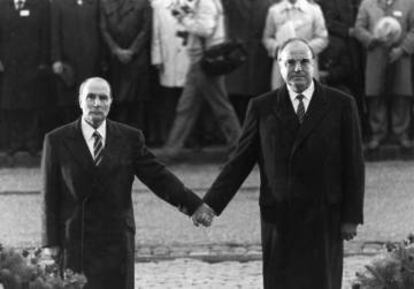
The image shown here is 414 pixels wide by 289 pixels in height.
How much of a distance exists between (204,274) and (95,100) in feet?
11.3

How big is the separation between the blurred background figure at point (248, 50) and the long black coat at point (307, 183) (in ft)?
28.5

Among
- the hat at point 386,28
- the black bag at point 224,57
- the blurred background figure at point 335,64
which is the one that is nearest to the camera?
the black bag at point 224,57

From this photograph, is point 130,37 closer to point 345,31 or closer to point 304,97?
point 345,31

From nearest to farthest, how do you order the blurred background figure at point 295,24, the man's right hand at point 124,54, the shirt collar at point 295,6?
the blurred background figure at point 295,24
the shirt collar at point 295,6
the man's right hand at point 124,54

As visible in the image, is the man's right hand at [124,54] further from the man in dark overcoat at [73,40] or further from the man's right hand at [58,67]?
the man's right hand at [58,67]

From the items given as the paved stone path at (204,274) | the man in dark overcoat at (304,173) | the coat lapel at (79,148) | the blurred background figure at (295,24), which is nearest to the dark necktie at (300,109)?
the man in dark overcoat at (304,173)

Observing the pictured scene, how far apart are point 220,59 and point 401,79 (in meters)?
2.32

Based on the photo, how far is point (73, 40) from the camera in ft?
67.4

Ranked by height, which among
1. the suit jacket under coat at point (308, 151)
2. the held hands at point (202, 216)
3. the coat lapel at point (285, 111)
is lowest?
the held hands at point (202, 216)

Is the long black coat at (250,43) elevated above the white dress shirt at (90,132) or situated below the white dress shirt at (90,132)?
below

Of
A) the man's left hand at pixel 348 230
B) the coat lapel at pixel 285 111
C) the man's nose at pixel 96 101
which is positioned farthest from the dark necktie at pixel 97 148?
the man's left hand at pixel 348 230

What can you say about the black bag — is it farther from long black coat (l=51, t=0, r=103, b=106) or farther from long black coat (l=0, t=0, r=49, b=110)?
long black coat (l=0, t=0, r=49, b=110)

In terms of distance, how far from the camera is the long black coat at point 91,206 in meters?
11.5

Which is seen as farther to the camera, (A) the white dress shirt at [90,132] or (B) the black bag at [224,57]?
(B) the black bag at [224,57]
